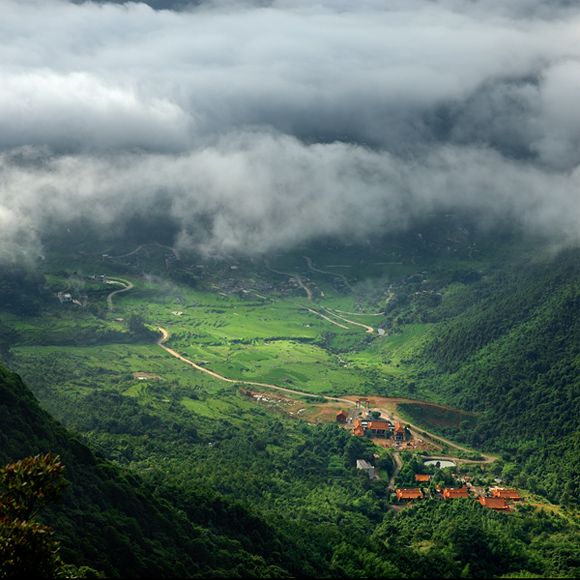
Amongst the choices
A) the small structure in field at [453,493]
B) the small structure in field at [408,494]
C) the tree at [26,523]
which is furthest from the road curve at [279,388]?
the tree at [26,523]

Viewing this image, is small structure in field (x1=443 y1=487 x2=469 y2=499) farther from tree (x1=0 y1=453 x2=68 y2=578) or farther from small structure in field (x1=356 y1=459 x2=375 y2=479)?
tree (x1=0 y1=453 x2=68 y2=578)

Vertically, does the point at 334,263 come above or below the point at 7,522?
below

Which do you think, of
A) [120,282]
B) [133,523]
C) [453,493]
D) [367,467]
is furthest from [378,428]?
[120,282]

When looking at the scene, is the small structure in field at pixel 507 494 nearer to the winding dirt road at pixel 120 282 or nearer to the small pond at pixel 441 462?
the small pond at pixel 441 462

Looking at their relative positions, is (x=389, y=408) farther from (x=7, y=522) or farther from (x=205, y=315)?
(x=7, y=522)

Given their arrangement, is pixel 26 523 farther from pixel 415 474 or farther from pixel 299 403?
pixel 299 403

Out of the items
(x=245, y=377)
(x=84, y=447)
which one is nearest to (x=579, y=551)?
(x=84, y=447)
